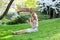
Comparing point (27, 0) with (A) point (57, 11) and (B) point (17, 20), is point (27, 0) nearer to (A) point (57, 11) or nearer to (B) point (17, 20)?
(B) point (17, 20)

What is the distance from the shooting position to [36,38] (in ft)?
31.6

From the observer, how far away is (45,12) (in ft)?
71.6

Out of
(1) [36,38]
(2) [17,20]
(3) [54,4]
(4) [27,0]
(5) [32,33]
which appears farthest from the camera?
(3) [54,4]

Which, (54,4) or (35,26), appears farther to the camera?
(54,4)

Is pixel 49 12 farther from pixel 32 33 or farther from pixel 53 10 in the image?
pixel 32 33

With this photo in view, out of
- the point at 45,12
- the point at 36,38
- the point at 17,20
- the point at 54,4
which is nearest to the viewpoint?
the point at 36,38

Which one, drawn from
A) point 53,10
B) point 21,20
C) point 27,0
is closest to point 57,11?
point 53,10

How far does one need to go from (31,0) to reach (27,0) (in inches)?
10.1

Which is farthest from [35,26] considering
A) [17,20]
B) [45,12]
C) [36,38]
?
[45,12]

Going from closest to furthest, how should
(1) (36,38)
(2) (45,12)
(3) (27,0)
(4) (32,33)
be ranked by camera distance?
1. (1) (36,38)
2. (4) (32,33)
3. (3) (27,0)
4. (2) (45,12)

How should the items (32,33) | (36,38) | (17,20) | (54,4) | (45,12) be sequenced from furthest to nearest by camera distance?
1. (45,12)
2. (54,4)
3. (17,20)
4. (32,33)
5. (36,38)

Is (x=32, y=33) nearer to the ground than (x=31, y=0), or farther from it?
nearer to the ground

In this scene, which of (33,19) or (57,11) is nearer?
(33,19)

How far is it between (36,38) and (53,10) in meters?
11.1
